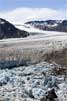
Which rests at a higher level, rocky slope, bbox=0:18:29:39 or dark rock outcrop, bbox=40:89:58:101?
dark rock outcrop, bbox=40:89:58:101

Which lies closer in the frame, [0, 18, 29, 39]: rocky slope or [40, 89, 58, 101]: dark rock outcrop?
[40, 89, 58, 101]: dark rock outcrop

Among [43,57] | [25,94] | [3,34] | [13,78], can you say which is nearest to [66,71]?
[13,78]

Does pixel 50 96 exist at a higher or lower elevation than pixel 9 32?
higher

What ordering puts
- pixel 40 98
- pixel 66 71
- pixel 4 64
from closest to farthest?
pixel 40 98 → pixel 66 71 → pixel 4 64

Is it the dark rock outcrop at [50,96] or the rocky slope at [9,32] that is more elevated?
the dark rock outcrop at [50,96]

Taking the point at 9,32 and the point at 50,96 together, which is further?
the point at 9,32

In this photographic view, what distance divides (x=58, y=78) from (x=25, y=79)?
4.61 ft

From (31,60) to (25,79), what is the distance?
880 cm

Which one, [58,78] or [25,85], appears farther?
[58,78]

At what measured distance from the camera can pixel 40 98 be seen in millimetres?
13352

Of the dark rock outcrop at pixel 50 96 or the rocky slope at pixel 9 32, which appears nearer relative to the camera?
the dark rock outcrop at pixel 50 96

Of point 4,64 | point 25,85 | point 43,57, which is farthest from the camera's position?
point 43,57

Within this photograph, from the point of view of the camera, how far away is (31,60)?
25547 millimetres

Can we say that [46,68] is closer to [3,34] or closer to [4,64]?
[4,64]
